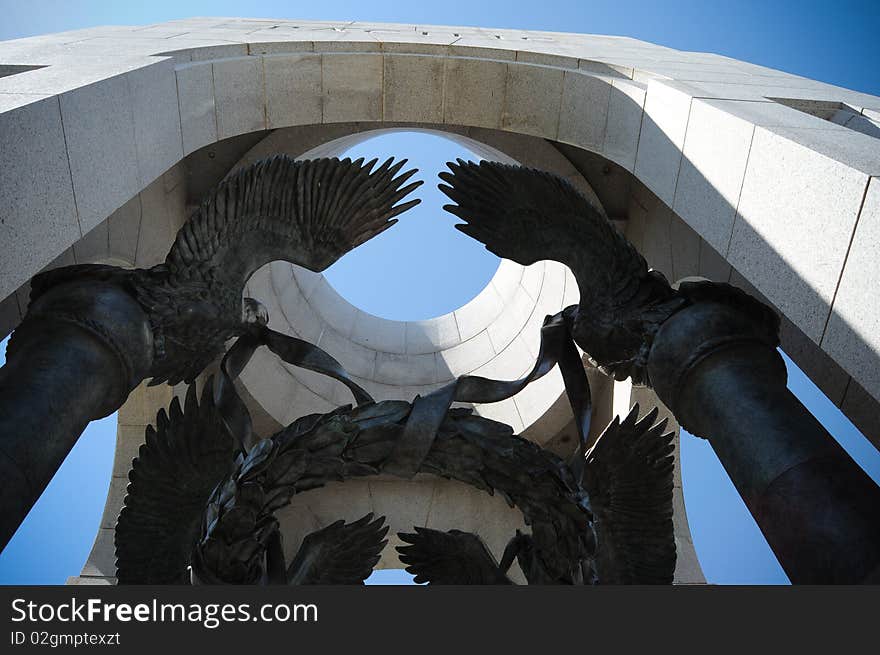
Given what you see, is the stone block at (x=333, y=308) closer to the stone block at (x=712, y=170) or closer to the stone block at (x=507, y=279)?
the stone block at (x=507, y=279)

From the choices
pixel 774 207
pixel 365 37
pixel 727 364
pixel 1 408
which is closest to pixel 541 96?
pixel 365 37

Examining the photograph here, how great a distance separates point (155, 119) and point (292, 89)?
7.31 ft

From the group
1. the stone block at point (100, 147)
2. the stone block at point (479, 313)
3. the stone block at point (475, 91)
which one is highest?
the stone block at point (479, 313)

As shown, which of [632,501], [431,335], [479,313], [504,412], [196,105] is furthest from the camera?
[479,313]

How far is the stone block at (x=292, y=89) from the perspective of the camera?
8.83 meters

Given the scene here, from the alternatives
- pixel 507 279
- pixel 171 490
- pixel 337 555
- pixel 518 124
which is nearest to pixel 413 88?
pixel 518 124

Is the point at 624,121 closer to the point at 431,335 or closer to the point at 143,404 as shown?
the point at 431,335

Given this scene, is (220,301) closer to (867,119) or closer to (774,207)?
(774,207)

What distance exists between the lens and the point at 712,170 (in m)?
6.45

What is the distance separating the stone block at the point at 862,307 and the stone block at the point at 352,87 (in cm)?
618

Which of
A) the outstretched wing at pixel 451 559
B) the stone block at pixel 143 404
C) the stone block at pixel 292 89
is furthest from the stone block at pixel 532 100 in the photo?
the stone block at pixel 143 404

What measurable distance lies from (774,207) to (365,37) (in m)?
5.83

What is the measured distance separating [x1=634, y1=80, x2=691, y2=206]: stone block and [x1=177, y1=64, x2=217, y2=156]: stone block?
4478 millimetres

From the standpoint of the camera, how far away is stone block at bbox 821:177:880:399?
164 inches
